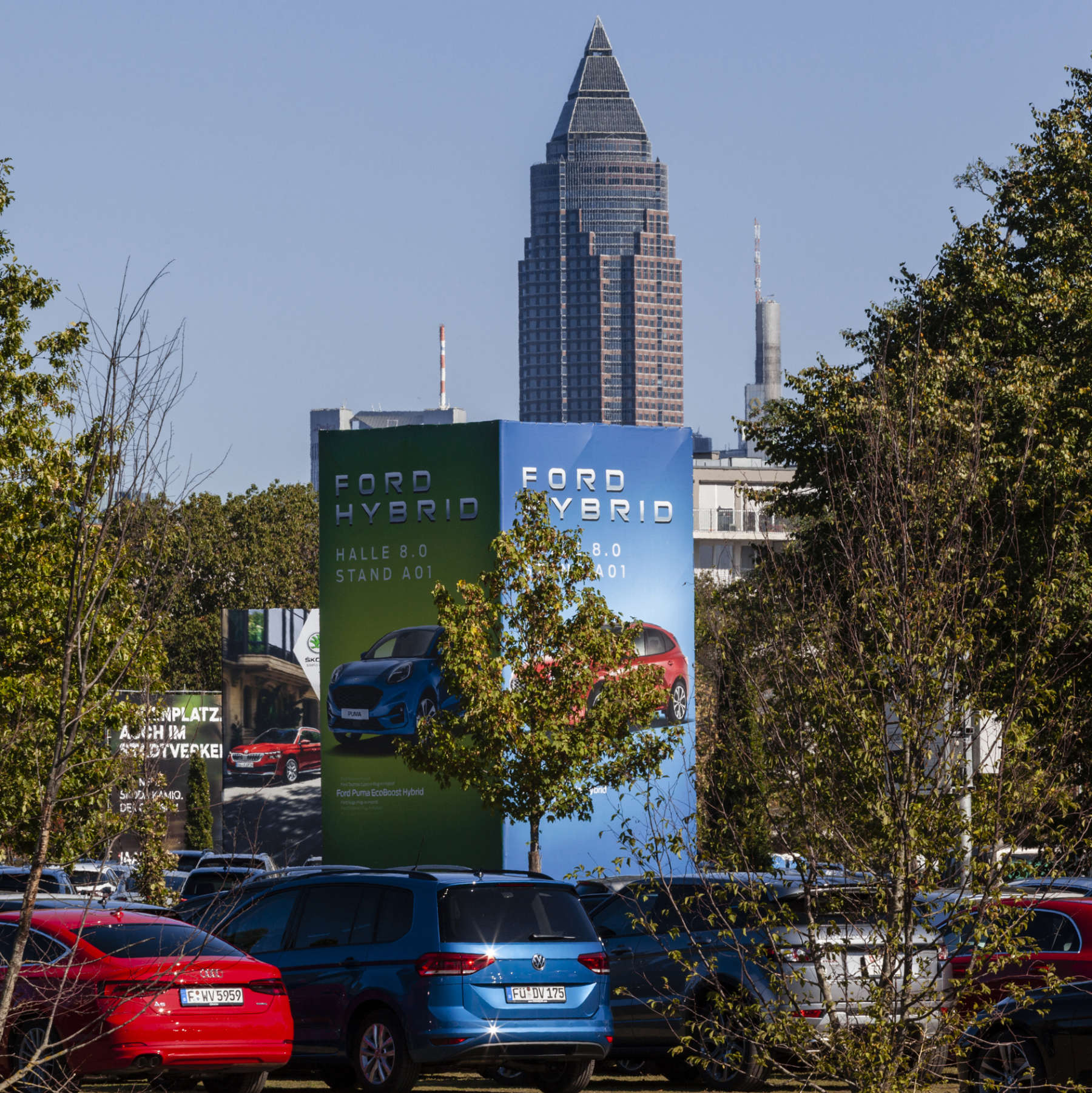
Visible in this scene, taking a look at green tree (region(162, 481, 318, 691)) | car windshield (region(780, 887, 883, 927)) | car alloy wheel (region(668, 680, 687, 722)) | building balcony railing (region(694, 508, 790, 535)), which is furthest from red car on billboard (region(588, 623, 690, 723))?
building balcony railing (region(694, 508, 790, 535))

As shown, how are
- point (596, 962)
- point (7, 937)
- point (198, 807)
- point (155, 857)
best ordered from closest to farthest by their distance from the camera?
1. point (7, 937)
2. point (596, 962)
3. point (155, 857)
4. point (198, 807)

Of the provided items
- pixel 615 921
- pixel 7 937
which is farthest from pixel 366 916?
pixel 615 921

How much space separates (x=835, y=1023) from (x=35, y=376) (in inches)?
488

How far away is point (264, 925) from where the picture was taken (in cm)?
1355

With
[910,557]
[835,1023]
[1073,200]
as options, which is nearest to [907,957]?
[835,1023]

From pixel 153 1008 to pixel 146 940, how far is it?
50cm

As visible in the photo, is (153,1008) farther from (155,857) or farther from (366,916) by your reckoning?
(155,857)

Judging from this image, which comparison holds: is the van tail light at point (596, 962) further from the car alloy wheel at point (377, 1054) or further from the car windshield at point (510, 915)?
the car alloy wheel at point (377, 1054)

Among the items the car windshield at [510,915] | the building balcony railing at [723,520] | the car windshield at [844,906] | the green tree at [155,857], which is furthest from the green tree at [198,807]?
the building balcony railing at [723,520]

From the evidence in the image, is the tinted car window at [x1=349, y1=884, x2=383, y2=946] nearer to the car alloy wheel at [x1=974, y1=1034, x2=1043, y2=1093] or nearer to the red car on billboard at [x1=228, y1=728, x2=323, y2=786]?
the car alloy wheel at [x1=974, y1=1034, x2=1043, y2=1093]

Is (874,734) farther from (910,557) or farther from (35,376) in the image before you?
(35,376)

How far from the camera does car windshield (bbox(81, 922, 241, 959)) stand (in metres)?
11.3

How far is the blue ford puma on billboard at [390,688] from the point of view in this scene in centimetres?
3294

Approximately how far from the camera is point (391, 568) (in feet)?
111
